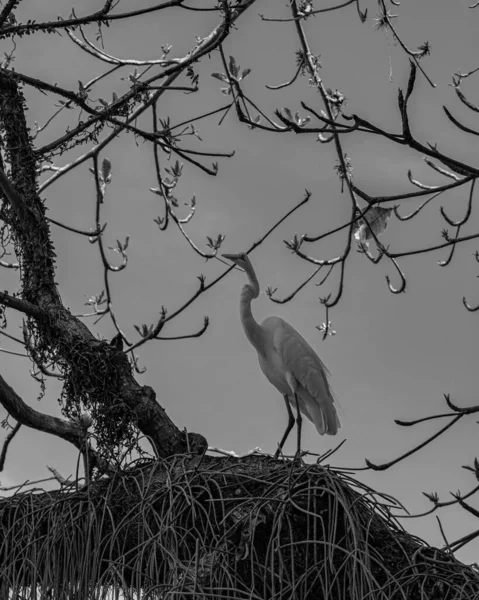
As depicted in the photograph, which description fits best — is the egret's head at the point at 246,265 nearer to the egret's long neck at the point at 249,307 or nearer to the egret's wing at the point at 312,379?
the egret's long neck at the point at 249,307

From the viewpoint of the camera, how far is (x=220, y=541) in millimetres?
2475

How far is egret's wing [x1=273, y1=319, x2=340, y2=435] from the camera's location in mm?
4711

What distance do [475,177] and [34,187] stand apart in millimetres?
2276

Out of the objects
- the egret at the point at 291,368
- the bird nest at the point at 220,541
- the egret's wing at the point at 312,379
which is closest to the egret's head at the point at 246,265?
the egret at the point at 291,368

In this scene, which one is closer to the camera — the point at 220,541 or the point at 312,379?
the point at 220,541

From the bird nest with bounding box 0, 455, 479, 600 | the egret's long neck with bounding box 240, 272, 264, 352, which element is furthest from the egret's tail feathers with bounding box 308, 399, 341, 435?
the bird nest with bounding box 0, 455, 479, 600

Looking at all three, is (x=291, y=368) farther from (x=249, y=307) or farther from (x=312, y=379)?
(x=249, y=307)

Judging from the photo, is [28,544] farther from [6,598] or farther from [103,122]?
[103,122]

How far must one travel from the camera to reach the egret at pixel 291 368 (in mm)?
4695

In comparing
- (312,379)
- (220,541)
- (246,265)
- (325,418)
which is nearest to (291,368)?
(312,379)

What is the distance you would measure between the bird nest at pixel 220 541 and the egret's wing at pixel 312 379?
186 centimetres

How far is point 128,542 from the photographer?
2.72 m

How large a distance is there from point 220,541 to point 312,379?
2.31 meters

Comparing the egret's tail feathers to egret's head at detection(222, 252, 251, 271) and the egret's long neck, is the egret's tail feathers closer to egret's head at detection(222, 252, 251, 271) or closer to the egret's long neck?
the egret's long neck
